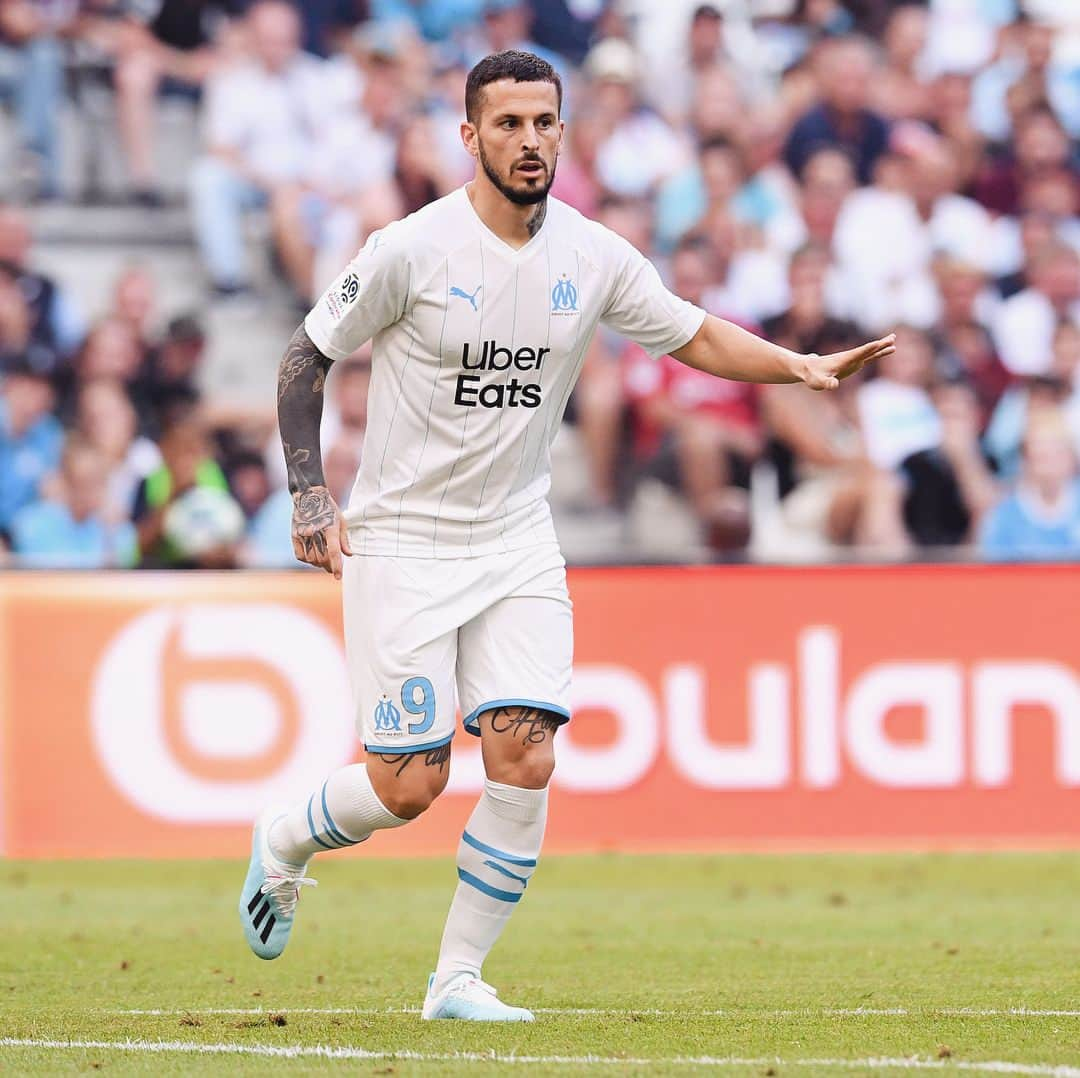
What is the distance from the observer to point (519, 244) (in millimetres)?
5613

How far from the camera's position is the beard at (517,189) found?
5.44 metres

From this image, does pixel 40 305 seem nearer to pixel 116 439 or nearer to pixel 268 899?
pixel 116 439

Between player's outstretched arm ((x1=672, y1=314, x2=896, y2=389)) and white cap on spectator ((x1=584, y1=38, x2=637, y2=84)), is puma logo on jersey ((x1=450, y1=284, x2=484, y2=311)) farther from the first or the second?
white cap on spectator ((x1=584, y1=38, x2=637, y2=84))

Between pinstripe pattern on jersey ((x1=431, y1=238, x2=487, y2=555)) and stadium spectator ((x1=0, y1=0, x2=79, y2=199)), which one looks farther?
stadium spectator ((x1=0, y1=0, x2=79, y2=199))

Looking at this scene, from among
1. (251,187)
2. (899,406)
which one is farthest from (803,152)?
(251,187)

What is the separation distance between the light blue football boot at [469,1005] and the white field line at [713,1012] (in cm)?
20

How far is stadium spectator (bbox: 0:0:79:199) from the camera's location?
14.7 m

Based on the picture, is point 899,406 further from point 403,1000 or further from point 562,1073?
point 562,1073

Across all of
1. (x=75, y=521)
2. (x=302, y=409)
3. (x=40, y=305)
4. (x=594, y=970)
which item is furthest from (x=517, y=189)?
(x=40, y=305)

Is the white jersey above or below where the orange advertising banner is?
above

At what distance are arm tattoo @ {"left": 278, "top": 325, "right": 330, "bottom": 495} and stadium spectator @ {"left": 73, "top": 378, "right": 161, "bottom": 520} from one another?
22.8ft

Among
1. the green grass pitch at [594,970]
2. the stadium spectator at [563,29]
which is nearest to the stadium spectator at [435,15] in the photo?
the stadium spectator at [563,29]

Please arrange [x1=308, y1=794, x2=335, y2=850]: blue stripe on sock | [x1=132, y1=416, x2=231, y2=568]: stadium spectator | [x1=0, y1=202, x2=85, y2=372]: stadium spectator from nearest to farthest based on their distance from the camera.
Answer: [x1=308, y1=794, x2=335, y2=850]: blue stripe on sock → [x1=132, y1=416, x2=231, y2=568]: stadium spectator → [x1=0, y1=202, x2=85, y2=372]: stadium spectator

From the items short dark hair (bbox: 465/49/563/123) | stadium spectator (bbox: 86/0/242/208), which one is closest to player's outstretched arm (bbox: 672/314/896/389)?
short dark hair (bbox: 465/49/563/123)
